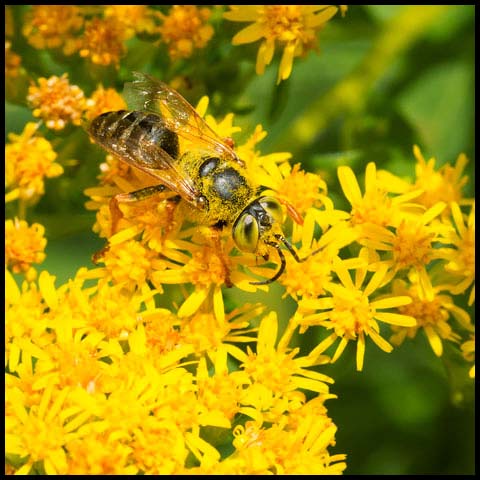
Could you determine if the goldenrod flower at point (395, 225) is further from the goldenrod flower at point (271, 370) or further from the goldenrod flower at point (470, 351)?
the goldenrod flower at point (271, 370)

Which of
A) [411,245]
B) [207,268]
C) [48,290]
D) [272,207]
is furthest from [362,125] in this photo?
[48,290]

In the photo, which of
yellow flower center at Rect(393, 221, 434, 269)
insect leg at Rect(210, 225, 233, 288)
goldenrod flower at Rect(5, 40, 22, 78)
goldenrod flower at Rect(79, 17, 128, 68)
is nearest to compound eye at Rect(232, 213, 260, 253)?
insect leg at Rect(210, 225, 233, 288)

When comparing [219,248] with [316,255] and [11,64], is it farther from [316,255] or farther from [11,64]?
[11,64]

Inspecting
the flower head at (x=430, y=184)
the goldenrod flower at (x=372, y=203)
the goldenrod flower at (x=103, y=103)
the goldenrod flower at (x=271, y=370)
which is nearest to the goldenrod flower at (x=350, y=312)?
the goldenrod flower at (x=271, y=370)

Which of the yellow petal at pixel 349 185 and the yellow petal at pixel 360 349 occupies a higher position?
the yellow petal at pixel 349 185

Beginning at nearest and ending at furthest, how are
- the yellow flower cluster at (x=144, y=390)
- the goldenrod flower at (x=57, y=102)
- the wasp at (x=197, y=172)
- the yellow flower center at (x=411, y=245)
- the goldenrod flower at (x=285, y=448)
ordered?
1. the yellow flower cluster at (x=144, y=390)
2. the goldenrod flower at (x=285, y=448)
3. the wasp at (x=197, y=172)
4. the yellow flower center at (x=411, y=245)
5. the goldenrod flower at (x=57, y=102)

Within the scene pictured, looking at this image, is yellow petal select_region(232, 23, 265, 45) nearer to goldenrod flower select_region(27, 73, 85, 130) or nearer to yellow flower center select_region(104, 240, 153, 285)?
goldenrod flower select_region(27, 73, 85, 130)

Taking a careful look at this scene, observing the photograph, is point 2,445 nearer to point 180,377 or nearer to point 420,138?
point 180,377
